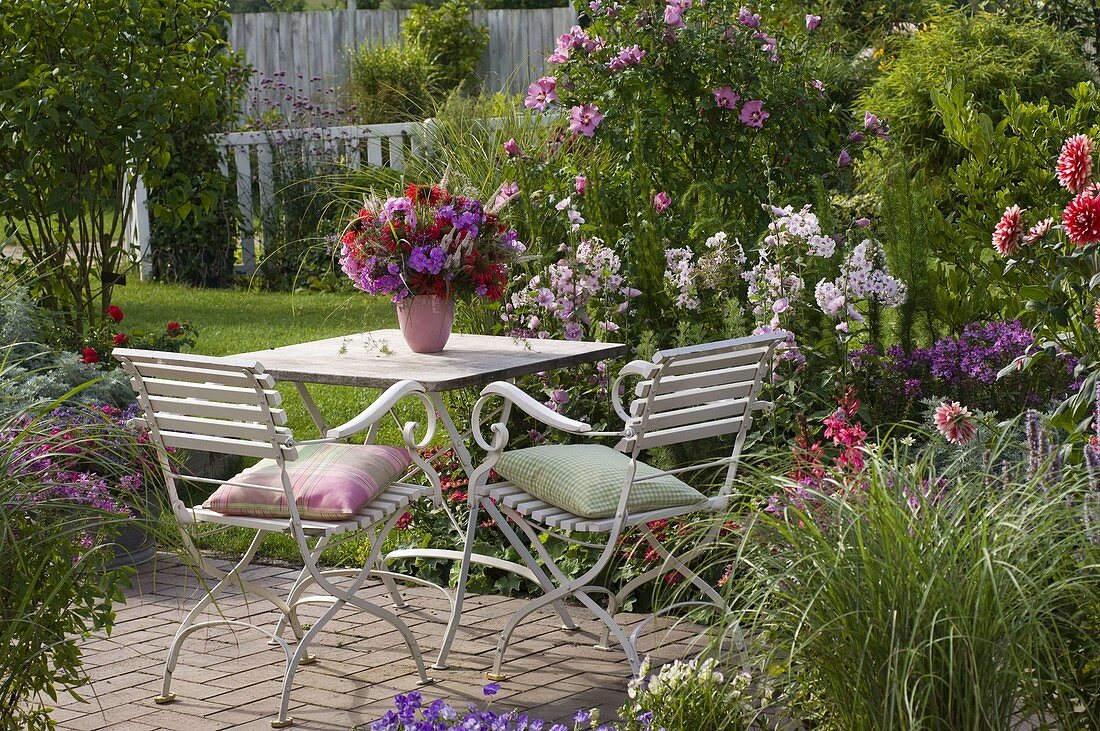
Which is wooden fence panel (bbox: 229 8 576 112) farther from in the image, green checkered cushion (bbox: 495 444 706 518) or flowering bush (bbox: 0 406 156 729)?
flowering bush (bbox: 0 406 156 729)

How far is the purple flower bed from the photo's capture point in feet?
15.7

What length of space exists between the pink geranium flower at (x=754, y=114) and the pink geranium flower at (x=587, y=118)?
2.00 ft

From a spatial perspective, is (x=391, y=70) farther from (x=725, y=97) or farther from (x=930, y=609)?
(x=930, y=609)

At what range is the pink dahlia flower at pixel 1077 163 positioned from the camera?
140 inches

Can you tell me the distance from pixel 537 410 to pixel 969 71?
6.53m

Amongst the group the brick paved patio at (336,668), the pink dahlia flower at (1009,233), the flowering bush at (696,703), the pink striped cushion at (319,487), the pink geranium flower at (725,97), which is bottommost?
the brick paved patio at (336,668)

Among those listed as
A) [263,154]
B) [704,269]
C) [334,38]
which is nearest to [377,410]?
[704,269]

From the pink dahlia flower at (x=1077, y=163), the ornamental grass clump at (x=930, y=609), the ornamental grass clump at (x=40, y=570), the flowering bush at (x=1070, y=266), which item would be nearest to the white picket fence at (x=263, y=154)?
the flowering bush at (x=1070, y=266)

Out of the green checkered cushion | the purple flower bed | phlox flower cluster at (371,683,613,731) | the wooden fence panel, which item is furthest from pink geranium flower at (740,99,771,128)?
the wooden fence panel

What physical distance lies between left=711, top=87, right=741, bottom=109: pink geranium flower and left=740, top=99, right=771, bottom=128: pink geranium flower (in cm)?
5

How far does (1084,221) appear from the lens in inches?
135

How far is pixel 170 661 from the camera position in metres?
4.00

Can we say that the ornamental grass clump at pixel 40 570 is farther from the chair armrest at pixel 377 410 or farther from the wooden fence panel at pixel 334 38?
the wooden fence panel at pixel 334 38

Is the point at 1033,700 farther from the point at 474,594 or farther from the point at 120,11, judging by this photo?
the point at 120,11
